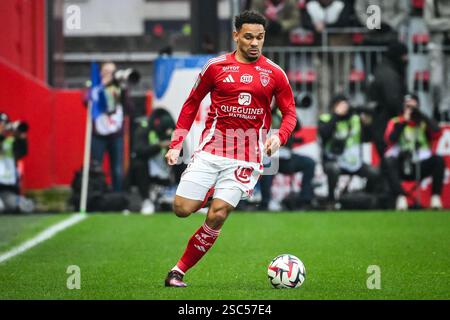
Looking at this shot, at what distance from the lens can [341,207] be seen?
20031 mm

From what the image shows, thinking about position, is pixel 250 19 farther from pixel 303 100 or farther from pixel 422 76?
pixel 422 76

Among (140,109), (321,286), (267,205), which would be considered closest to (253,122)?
(321,286)

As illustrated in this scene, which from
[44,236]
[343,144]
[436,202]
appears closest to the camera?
[44,236]

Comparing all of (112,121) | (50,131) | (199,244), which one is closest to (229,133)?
(199,244)

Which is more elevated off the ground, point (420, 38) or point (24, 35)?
point (420, 38)

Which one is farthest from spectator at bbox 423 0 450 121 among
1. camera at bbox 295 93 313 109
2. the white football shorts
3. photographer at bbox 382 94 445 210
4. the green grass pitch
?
the white football shorts

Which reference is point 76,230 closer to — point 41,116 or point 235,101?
point 235,101

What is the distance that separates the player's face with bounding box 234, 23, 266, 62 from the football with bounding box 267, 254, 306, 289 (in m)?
1.64

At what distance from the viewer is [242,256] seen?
487 inches

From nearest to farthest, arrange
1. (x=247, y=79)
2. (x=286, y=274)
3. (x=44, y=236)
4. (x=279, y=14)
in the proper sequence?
(x=286, y=274)
(x=247, y=79)
(x=44, y=236)
(x=279, y=14)

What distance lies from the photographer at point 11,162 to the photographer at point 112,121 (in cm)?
134

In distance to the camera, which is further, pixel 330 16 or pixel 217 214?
pixel 330 16

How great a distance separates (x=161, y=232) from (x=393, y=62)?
646cm

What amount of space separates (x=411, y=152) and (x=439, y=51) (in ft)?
7.36
